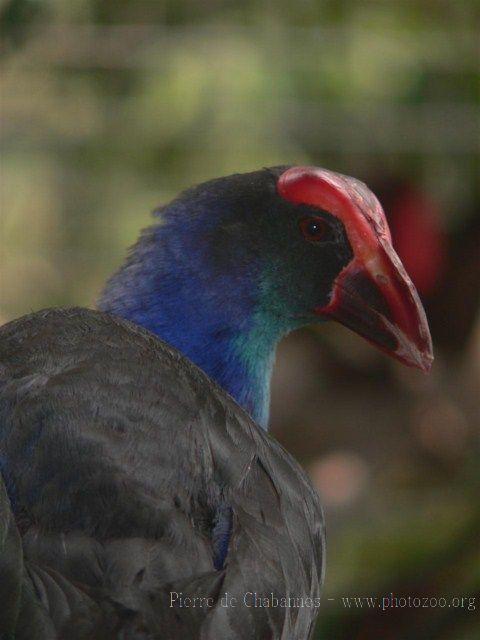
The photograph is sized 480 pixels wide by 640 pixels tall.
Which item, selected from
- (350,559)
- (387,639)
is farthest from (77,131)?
(387,639)

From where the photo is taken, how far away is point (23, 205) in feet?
11.3

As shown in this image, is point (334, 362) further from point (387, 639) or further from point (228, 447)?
point (228, 447)

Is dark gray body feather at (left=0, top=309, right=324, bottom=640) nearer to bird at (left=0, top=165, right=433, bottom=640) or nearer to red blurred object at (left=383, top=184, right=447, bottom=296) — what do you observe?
bird at (left=0, top=165, right=433, bottom=640)

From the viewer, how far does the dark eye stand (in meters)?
1.76

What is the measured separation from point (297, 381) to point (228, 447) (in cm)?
259

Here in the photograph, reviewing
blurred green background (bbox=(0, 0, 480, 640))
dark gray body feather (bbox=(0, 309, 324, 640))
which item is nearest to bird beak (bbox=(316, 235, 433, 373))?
dark gray body feather (bbox=(0, 309, 324, 640))

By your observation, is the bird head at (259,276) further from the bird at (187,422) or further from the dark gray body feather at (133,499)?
the dark gray body feather at (133,499)

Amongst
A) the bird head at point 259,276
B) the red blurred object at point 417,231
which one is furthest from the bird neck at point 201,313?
the red blurred object at point 417,231

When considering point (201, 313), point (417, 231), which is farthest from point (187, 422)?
point (417, 231)

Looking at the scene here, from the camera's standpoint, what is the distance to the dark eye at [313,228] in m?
1.76

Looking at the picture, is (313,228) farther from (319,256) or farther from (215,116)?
(215,116)

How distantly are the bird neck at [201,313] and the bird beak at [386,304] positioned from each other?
13cm

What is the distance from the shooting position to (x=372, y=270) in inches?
67.6

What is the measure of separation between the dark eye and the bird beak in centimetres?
6
